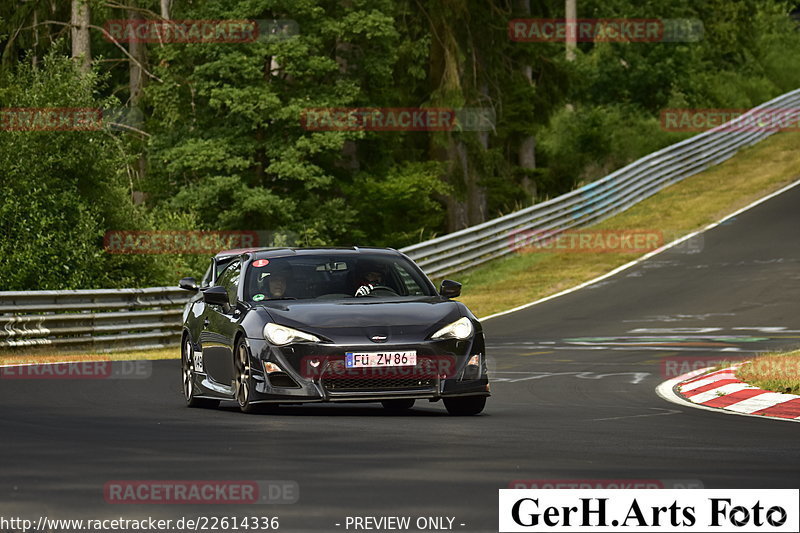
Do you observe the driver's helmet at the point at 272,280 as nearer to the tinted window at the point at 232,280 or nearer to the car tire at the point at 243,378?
the tinted window at the point at 232,280

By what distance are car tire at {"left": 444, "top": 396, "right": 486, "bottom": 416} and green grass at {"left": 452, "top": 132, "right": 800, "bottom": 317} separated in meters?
17.0

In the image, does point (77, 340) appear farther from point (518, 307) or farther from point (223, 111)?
point (223, 111)

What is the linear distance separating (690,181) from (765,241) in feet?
30.9

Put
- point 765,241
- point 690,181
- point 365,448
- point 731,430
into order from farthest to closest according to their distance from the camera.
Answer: point 690,181 → point 765,241 → point 731,430 → point 365,448

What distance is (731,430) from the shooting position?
39.4 ft

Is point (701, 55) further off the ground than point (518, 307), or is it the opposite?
point (701, 55)

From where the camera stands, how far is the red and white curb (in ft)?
45.2

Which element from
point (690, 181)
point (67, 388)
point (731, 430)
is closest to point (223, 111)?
point (690, 181)

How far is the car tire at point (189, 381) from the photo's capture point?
15.0m
